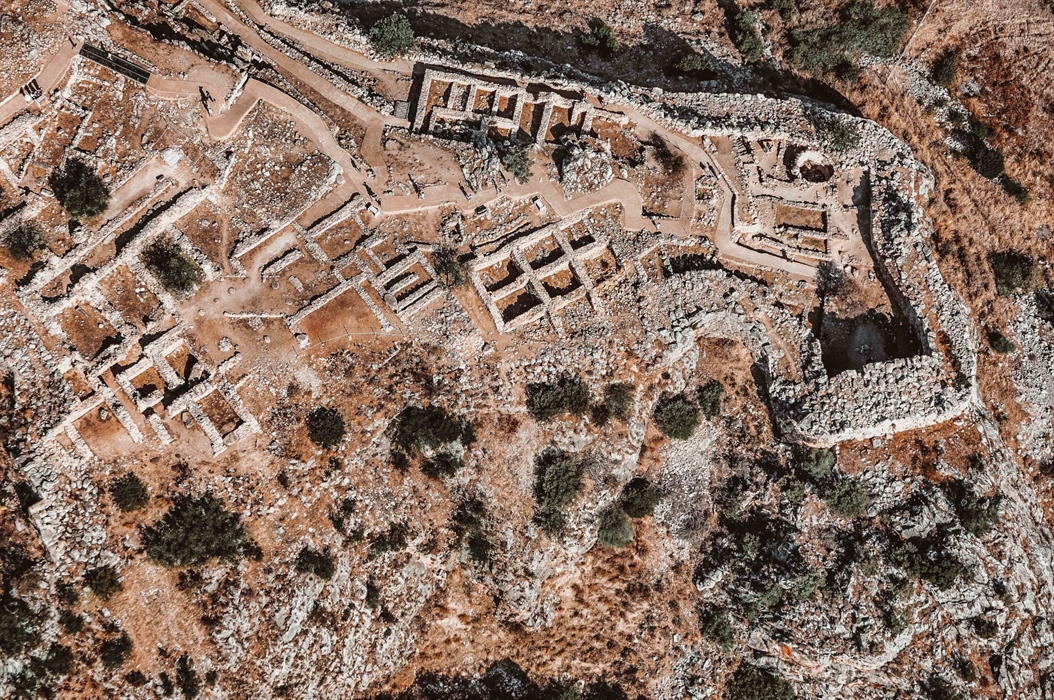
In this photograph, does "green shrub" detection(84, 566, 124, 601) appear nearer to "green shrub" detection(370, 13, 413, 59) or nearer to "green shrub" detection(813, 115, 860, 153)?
"green shrub" detection(370, 13, 413, 59)

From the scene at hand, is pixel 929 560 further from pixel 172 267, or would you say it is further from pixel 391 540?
pixel 172 267

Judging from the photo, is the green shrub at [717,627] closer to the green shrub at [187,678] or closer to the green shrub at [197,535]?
the green shrub at [197,535]

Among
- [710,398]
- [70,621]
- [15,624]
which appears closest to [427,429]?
[710,398]

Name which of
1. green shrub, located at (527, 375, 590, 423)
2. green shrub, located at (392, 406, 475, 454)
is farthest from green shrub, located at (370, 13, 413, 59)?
green shrub, located at (527, 375, 590, 423)

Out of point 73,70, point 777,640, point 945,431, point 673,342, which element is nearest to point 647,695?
point 777,640

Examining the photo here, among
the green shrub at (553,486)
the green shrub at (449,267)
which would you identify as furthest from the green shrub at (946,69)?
the green shrub at (553,486)

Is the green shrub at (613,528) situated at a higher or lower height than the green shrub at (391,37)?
lower
